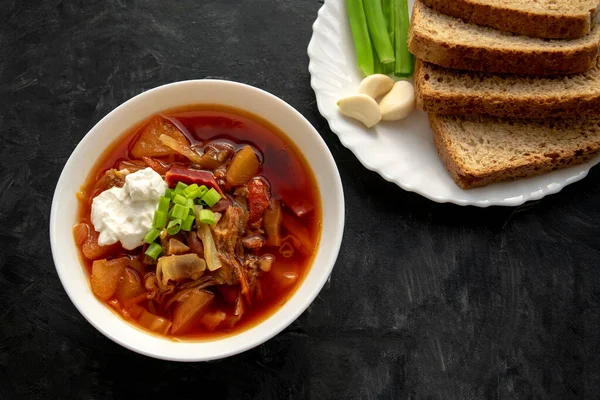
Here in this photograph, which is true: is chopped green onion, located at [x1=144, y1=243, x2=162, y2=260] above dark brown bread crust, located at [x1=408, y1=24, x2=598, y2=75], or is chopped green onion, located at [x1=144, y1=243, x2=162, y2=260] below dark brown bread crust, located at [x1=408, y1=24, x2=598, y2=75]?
below

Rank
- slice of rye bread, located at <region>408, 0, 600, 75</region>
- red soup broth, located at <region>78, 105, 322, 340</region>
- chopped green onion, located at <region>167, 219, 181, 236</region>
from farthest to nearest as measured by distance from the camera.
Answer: slice of rye bread, located at <region>408, 0, 600, 75</region>
red soup broth, located at <region>78, 105, 322, 340</region>
chopped green onion, located at <region>167, 219, 181, 236</region>

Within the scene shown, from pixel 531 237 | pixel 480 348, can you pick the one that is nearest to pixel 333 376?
pixel 480 348

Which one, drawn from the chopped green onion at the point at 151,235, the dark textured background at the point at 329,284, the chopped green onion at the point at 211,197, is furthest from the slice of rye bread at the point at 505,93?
the chopped green onion at the point at 151,235

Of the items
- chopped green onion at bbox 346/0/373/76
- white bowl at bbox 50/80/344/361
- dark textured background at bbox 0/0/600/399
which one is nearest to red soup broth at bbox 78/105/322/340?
white bowl at bbox 50/80/344/361

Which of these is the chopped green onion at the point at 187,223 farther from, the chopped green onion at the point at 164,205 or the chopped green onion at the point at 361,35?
the chopped green onion at the point at 361,35

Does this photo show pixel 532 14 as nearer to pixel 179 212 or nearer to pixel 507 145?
pixel 507 145

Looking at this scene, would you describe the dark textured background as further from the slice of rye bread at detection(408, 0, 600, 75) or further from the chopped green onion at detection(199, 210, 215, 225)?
the chopped green onion at detection(199, 210, 215, 225)

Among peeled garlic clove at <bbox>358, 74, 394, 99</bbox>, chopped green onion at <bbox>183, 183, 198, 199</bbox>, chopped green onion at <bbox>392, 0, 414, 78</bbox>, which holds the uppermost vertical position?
chopped green onion at <bbox>392, 0, 414, 78</bbox>
